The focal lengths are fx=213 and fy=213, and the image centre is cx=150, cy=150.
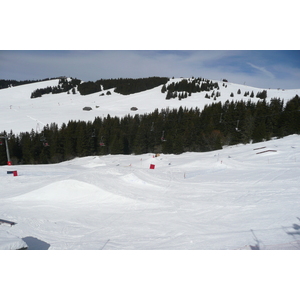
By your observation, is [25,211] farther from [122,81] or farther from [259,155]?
[122,81]

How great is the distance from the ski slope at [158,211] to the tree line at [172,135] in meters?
24.7

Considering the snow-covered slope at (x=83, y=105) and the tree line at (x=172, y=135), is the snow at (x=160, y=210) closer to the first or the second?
the tree line at (x=172, y=135)

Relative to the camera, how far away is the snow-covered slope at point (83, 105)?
68.6 metres

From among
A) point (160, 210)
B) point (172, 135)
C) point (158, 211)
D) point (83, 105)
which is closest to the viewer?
point (158, 211)

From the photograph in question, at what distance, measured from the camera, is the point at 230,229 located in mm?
8797

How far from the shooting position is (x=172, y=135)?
154 ft

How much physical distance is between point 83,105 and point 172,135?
57826 millimetres

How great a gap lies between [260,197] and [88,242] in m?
9.98

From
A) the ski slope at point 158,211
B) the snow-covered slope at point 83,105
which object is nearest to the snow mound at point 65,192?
the ski slope at point 158,211

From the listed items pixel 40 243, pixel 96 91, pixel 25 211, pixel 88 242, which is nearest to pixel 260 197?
pixel 88 242

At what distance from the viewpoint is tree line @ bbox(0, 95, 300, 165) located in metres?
42.0

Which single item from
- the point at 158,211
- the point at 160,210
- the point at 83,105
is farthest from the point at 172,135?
the point at 83,105

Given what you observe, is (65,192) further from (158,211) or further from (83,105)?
(83,105)

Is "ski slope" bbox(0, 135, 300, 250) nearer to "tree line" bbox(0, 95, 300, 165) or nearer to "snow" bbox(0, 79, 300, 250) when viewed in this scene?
"snow" bbox(0, 79, 300, 250)
